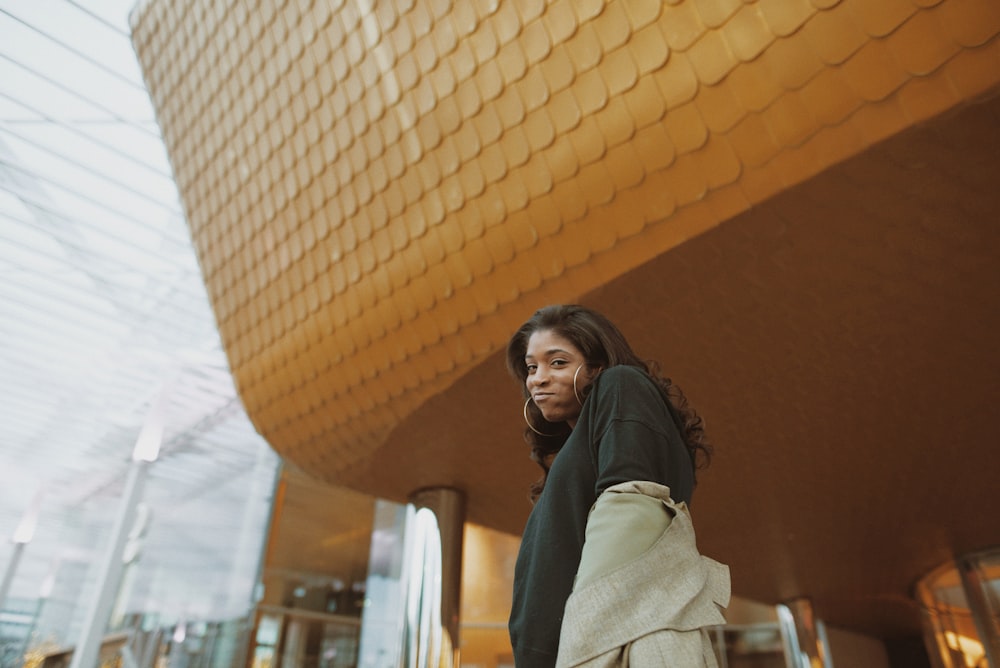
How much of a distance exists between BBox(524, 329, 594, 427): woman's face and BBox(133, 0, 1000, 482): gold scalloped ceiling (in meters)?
2.27

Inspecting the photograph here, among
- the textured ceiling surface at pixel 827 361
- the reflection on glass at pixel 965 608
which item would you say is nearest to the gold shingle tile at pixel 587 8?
the textured ceiling surface at pixel 827 361

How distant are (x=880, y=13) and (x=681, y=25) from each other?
93 cm

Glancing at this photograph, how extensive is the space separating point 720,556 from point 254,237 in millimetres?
8094

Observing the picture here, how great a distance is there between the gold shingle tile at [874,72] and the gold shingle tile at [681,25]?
749mm

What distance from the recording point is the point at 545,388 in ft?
5.65

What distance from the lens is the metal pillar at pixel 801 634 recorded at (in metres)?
14.1

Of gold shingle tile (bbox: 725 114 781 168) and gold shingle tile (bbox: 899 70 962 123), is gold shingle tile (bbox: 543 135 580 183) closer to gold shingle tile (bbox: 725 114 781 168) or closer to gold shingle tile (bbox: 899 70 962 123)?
gold shingle tile (bbox: 725 114 781 168)

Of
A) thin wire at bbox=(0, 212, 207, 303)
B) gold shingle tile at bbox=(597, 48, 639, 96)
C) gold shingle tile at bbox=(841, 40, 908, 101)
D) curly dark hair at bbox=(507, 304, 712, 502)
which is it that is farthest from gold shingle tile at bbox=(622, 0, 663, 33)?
thin wire at bbox=(0, 212, 207, 303)

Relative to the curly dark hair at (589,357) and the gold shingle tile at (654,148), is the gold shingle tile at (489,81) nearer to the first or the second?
the gold shingle tile at (654,148)

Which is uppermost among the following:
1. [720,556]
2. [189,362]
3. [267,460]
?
[189,362]

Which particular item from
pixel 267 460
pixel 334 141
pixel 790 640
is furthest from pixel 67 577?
pixel 334 141

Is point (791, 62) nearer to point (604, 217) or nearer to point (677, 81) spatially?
point (677, 81)

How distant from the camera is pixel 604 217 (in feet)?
13.7

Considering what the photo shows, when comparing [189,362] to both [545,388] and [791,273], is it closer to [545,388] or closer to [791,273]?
[791,273]
